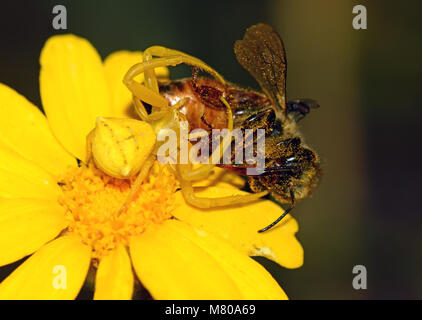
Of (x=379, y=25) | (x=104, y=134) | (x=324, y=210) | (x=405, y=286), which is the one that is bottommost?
(x=405, y=286)

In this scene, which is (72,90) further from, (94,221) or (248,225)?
(248,225)

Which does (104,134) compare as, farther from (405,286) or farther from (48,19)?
(405,286)

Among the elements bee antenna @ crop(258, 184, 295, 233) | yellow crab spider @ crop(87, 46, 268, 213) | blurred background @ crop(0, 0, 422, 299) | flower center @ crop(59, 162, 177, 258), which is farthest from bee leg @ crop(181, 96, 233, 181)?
blurred background @ crop(0, 0, 422, 299)

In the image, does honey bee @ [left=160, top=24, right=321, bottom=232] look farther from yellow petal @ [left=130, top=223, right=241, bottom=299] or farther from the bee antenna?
yellow petal @ [left=130, top=223, right=241, bottom=299]

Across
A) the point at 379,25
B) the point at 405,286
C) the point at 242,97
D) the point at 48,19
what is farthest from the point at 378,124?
the point at 48,19

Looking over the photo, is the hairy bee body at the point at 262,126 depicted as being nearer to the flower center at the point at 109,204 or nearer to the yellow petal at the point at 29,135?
→ the flower center at the point at 109,204

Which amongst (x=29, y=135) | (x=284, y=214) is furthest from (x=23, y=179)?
(x=284, y=214)
